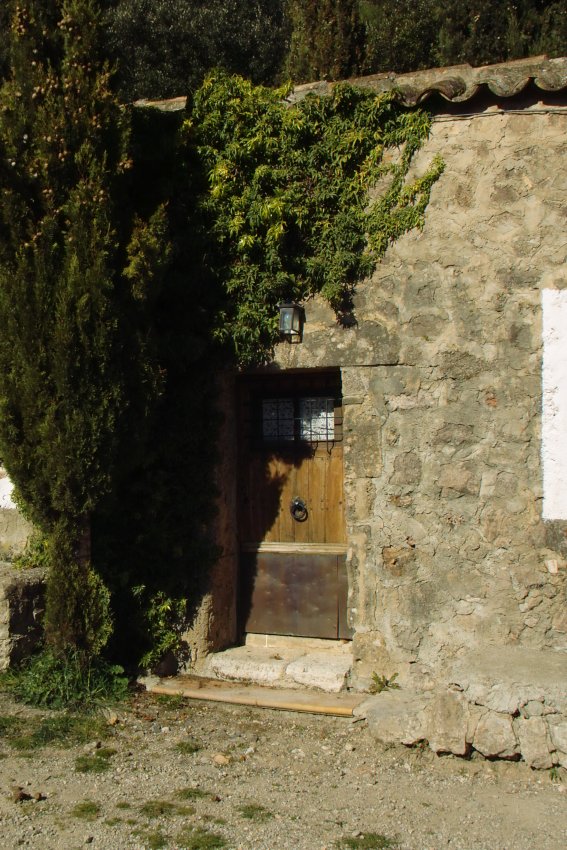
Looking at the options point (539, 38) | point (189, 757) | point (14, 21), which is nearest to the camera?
point (189, 757)

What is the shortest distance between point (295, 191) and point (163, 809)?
4.03 m

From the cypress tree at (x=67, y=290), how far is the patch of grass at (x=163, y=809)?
1627 mm

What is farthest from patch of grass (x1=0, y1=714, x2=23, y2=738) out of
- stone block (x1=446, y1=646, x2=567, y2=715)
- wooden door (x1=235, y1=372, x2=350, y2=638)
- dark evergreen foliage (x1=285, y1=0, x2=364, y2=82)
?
dark evergreen foliage (x1=285, y1=0, x2=364, y2=82)

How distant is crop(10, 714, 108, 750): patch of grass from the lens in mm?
4801

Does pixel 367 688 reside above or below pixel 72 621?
below

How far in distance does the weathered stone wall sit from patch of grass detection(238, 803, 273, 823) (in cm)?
184

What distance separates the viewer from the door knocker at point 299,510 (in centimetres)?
646

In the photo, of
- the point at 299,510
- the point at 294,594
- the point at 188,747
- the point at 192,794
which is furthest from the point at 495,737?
the point at 299,510

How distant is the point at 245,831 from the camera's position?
3809mm

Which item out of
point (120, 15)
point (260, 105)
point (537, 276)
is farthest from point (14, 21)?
point (120, 15)

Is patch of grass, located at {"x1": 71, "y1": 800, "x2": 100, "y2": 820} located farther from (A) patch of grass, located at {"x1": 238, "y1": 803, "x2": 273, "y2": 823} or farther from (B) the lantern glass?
(B) the lantern glass

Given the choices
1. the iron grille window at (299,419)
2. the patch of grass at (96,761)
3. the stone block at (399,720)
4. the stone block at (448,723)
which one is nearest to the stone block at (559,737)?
the stone block at (448,723)

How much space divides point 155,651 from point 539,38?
1101 centimetres

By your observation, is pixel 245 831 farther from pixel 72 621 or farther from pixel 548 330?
pixel 548 330
